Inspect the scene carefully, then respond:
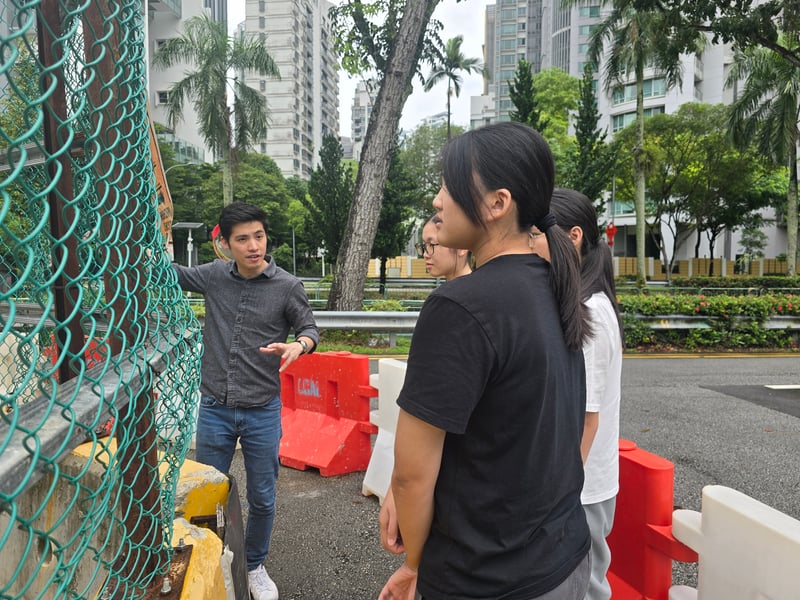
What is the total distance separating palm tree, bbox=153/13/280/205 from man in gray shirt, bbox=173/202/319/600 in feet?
76.5

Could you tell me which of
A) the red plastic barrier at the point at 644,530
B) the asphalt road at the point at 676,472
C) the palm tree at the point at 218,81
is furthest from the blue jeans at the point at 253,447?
the palm tree at the point at 218,81

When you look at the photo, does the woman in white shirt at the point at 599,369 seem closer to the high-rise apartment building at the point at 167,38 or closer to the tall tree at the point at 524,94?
the tall tree at the point at 524,94

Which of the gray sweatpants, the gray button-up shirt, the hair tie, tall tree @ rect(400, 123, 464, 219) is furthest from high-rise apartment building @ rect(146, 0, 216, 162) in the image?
the hair tie

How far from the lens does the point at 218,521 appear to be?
2.38 metres

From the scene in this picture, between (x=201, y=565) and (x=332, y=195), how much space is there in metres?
25.0

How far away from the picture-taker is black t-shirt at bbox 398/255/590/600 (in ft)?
4.09

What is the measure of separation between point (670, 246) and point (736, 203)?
13.0 m

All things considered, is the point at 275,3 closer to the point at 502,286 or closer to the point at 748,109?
the point at 748,109

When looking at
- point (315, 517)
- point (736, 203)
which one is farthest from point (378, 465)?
point (736, 203)

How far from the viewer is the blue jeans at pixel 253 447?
3.04m

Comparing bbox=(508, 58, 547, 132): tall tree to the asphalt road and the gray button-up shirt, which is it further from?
the gray button-up shirt

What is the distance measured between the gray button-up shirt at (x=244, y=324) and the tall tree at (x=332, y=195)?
22.8m

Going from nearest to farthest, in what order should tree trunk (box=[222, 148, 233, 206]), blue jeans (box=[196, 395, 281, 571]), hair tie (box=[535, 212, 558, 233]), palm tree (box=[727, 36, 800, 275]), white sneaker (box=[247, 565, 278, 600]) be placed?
hair tie (box=[535, 212, 558, 233]), white sneaker (box=[247, 565, 278, 600]), blue jeans (box=[196, 395, 281, 571]), palm tree (box=[727, 36, 800, 275]), tree trunk (box=[222, 148, 233, 206])

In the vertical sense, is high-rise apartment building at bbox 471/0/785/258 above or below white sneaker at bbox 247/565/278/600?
above
